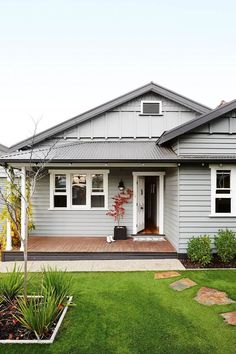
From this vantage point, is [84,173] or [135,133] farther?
[135,133]

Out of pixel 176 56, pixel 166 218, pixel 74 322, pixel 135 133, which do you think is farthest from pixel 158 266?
pixel 176 56

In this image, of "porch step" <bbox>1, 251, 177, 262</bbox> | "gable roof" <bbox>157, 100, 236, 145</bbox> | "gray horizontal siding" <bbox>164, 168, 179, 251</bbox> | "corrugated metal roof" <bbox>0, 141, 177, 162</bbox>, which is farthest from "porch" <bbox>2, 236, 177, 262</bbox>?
"gable roof" <bbox>157, 100, 236, 145</bbox>

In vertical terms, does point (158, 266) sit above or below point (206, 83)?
below

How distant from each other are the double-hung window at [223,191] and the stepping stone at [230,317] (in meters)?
3.51

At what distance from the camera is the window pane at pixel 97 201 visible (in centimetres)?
928

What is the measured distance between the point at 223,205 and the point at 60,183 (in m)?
5.96

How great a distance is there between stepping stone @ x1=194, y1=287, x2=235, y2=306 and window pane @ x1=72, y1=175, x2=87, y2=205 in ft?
18.3

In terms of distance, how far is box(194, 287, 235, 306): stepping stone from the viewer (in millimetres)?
4453

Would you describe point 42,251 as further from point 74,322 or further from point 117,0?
point 117,0

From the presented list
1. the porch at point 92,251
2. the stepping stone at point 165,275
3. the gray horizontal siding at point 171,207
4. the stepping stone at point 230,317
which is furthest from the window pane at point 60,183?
the stepping stone at point 230,317

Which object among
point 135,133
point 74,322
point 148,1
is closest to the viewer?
point 74,322

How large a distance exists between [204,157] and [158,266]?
136 inches

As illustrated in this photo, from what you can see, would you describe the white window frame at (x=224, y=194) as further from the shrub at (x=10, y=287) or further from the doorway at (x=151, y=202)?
the shrub at (x=10, y=287)

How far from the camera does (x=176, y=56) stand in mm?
17969
